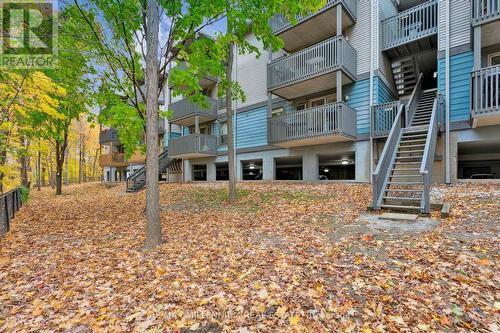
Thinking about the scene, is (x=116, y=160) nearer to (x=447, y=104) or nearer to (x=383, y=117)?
(x=383, y=117)

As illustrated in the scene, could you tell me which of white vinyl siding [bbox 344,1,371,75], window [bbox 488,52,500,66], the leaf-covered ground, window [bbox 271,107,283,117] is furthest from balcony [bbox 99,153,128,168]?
window [bbox 488,52,500,66]

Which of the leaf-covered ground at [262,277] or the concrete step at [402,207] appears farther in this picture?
the concrete step at [402,207]

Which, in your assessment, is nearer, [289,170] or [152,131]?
[152,131]

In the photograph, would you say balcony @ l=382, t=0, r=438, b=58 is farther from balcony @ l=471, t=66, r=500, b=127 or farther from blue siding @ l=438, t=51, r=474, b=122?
balcony @ l=471, t=66, r=500, b=127

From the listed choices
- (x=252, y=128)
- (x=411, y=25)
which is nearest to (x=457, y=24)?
(x=411, y=25)

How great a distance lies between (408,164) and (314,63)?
6.61m

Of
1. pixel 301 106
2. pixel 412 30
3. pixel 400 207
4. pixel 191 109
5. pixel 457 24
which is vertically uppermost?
pixel 412 30

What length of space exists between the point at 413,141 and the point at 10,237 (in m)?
12.5

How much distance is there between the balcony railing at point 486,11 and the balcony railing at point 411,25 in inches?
75.0

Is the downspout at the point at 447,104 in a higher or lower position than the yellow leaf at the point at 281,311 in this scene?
higher


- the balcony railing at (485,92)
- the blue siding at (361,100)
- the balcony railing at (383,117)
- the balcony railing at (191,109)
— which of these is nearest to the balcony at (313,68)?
the blue siding at (361,100)

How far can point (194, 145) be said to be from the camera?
55.9 ft

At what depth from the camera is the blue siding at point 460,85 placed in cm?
975

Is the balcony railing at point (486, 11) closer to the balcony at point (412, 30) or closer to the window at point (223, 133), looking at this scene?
the balcony at point (412, 30)
